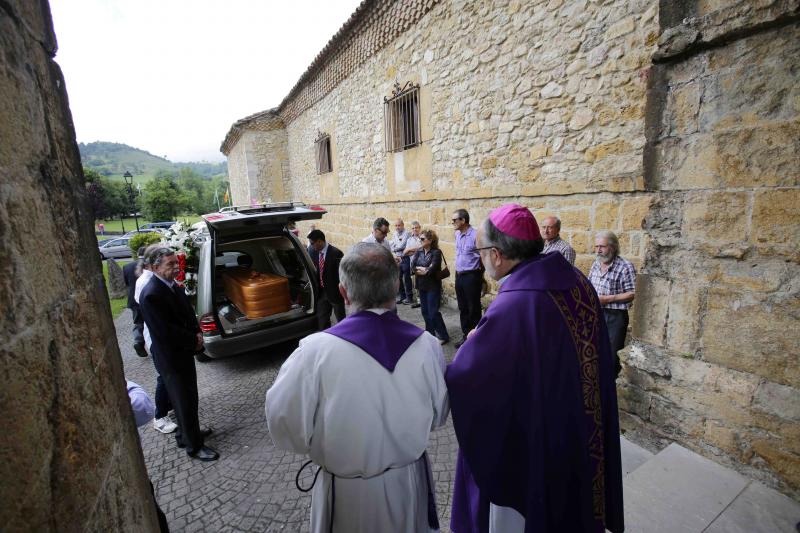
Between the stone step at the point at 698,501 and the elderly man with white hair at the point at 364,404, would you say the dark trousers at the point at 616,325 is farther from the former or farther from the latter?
the elderly man with white hair at the point at 364,404

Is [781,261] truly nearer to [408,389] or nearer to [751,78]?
[751,78]

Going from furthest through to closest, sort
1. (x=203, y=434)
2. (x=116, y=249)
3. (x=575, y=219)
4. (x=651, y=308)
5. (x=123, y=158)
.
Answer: (x=123, y=158)
(x=116, y=249)
(x=575, y=219)
(x=203, y=434)
(x=651, y=308)

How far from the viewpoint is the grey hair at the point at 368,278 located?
1.60 metres

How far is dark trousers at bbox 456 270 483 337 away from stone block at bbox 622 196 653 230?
1838 millimetres

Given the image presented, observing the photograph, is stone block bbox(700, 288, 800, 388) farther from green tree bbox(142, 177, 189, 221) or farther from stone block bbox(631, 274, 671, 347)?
green tree bbox(142, 177, 189, 221)

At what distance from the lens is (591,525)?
1747 mm

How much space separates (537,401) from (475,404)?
0.27 metres

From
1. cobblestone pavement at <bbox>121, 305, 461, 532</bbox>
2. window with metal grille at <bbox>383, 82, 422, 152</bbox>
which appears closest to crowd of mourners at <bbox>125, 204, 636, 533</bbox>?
cobblestone pavement at <bbox>121, 305, 461, 532</bbox>

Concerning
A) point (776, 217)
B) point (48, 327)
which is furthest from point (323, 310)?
point (776, 217)

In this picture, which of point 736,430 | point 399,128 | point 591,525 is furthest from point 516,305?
point 399,128

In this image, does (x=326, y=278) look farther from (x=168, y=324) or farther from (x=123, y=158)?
(x=123, y=158)

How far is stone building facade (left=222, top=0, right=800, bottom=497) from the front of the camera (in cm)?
215

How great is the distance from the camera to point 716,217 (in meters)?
2.35

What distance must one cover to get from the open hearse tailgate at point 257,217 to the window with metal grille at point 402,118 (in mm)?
3663
